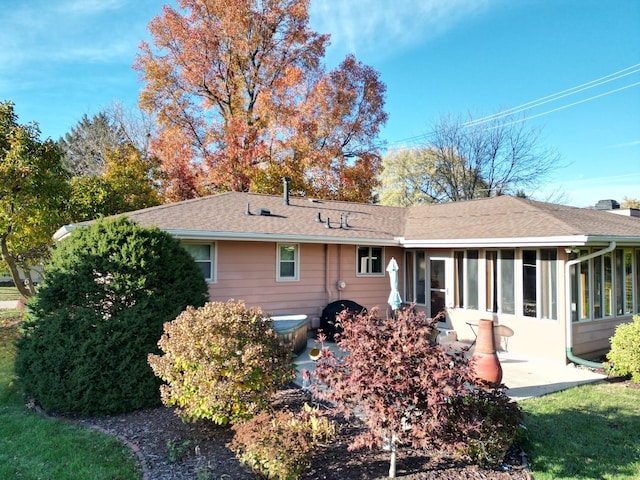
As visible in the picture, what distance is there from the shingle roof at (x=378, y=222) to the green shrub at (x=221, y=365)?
453 centimetres

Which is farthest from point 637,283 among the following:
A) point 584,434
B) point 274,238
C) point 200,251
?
point 200,251

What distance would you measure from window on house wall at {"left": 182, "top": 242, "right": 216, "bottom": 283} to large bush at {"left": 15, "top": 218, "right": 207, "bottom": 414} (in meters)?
3.19

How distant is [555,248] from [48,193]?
41.5 ft

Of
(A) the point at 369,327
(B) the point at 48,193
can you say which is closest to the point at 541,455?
(A) the point at 369,327

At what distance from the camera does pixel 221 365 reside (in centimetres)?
446

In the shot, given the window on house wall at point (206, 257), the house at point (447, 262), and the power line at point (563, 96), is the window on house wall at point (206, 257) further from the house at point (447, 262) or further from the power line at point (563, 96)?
the power line at point (563, 96)

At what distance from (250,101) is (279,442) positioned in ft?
66.9

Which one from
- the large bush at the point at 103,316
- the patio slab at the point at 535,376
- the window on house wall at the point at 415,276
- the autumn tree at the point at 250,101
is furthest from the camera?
the autumn tree at the point at 250,101

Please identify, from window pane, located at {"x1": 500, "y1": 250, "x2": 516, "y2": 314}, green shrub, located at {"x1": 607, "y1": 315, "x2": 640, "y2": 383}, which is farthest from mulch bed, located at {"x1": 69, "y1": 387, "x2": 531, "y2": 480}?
window pane, located at {"x1": 500, "y1": 250, "x2": 516, "y2": 314}

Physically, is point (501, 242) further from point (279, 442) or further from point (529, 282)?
point (279, 442)

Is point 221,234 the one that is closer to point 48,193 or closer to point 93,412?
point 93,412

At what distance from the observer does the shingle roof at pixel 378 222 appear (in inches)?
351

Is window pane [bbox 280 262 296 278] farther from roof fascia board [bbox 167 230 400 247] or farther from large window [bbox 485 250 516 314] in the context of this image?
large window [bbox 485 250 516 314]

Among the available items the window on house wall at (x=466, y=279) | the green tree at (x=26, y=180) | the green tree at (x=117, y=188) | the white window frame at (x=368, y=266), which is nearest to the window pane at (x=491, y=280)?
the window on house wall at (x=466, y=279)
